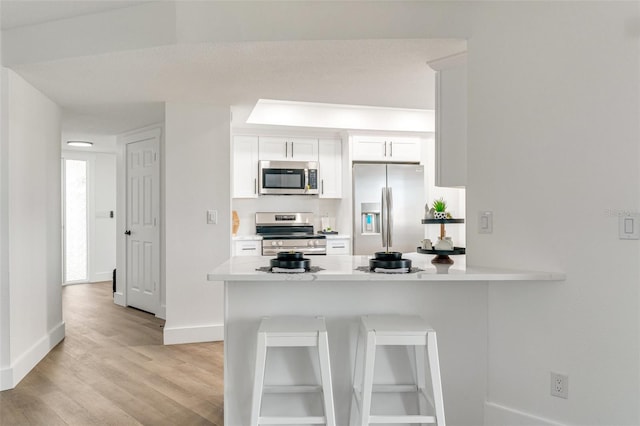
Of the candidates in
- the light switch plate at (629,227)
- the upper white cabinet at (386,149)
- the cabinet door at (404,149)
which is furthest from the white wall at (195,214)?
the light switch plate at (629,227)

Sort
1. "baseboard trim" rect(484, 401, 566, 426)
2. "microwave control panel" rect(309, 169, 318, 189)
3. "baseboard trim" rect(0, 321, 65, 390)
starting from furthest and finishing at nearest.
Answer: "microwave control panel" rect(309, 169, 318, 189) < "baseboard trim" rect(0, 321, 65, 390) < "baseboard trim" rect(484, 401, 566, 426)

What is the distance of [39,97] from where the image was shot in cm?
354

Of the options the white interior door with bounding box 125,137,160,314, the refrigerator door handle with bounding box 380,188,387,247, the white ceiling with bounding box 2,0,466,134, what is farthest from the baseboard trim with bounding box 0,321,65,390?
the refrigerator door handle with bounding box 380,188,387,247

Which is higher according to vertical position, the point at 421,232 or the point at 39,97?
the point at 39,97

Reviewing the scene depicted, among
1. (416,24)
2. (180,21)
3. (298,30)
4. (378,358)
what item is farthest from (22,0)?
(378,358)

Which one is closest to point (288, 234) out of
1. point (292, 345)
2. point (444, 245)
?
point (444, 245)

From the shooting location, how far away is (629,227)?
6.44 feet

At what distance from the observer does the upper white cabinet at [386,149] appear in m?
5.48

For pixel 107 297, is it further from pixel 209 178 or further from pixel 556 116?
pixel 556 116

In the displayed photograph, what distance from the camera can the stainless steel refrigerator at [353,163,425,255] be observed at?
537 cm

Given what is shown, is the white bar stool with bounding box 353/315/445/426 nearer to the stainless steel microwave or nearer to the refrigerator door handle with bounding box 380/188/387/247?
the refrigerator door handle with bounding box 380/188/387/247

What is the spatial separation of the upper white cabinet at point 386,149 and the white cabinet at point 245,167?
122 cm

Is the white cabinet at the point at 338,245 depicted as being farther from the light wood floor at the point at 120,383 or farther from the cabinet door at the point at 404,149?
the light wood floor at the point at 120,383

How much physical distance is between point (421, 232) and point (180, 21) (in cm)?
383
